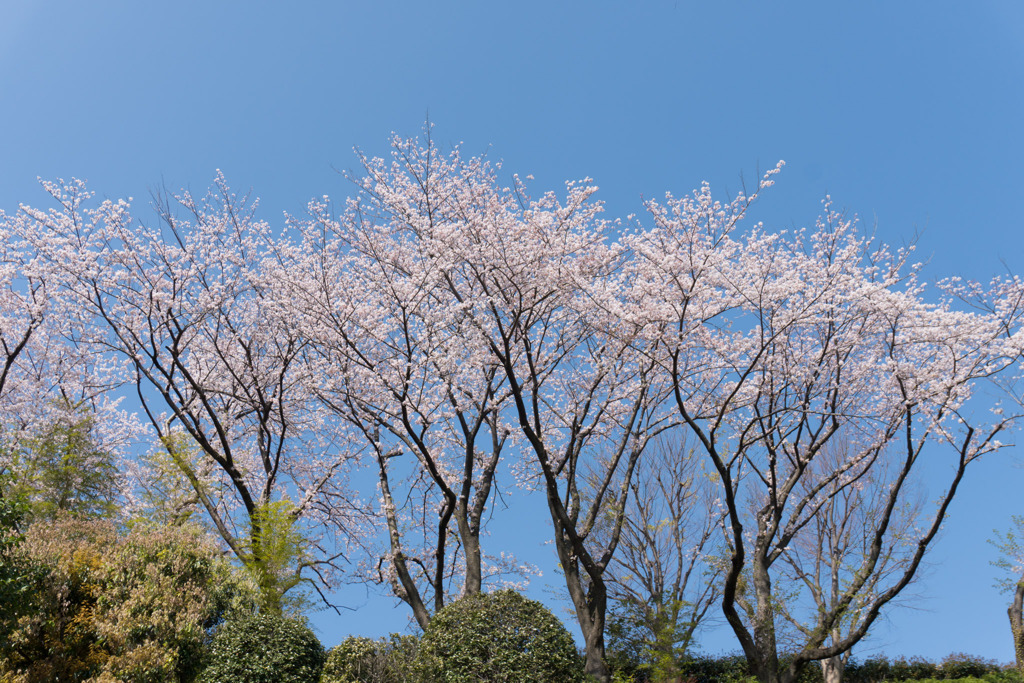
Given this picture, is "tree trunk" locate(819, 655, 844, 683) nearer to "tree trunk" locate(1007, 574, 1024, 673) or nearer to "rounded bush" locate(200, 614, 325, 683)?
"tree trunk" locate(1007, 574, 1024, 673)

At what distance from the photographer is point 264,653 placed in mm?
9734

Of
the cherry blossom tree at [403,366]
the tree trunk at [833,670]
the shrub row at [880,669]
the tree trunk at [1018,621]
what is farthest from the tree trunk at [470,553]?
the tree trunk at [1018,621]

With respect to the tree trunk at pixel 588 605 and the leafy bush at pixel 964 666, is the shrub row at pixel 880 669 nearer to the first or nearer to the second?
the leafy bush at pixel 964 666

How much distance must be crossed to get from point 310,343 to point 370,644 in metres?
6.43

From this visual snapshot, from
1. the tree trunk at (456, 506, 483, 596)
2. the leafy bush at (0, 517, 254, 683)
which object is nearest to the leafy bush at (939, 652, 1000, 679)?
the tree trunk at (456, 506, 483, 596)

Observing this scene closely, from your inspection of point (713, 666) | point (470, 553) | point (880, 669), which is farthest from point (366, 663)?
point (880, 669)

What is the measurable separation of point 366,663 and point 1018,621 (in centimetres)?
1479

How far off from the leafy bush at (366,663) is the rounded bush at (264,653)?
402 millimetres

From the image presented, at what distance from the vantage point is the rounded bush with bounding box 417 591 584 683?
349 inches

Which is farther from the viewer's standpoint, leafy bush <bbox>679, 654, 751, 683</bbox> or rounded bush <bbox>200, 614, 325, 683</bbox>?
leafy bush <bbox>679, 654, 751, 683</bbox>

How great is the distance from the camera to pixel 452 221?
512 inches

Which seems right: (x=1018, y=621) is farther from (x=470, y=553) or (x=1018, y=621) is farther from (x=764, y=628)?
(x=470, y=553)

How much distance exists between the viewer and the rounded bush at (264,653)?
9.55 meters

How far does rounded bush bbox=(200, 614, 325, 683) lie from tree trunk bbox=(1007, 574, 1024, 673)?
15166mm
